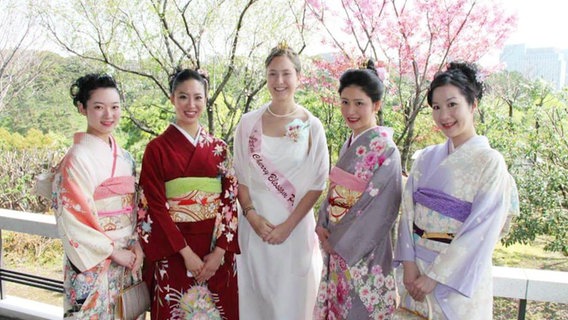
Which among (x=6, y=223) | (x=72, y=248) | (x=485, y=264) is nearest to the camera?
(x=485, y=264)

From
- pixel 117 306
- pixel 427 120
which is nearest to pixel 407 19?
pixel 427 120

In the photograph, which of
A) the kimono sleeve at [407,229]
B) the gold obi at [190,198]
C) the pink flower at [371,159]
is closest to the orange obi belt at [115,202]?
the gold obi at [190,198]

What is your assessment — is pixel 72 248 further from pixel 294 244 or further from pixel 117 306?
pixel 294 244

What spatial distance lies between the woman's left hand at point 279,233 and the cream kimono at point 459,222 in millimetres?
691

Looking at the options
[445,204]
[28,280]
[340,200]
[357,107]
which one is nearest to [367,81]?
[357,107]

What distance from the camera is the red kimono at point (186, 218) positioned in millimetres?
2389

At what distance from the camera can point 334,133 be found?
5.50 meters

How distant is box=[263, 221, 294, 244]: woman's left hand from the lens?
2617 mm

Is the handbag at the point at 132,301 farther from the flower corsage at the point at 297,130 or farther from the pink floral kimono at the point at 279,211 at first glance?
the flower corsage at the point at 297,130

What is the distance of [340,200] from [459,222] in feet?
2.16

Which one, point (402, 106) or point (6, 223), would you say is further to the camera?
point (402, 106)

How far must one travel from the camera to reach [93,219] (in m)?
2.29

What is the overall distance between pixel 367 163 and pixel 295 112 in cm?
57

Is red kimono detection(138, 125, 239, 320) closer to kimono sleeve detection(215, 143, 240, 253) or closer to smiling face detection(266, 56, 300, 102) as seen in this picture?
kimono sleeve detection(215, 143, 240, 253)
